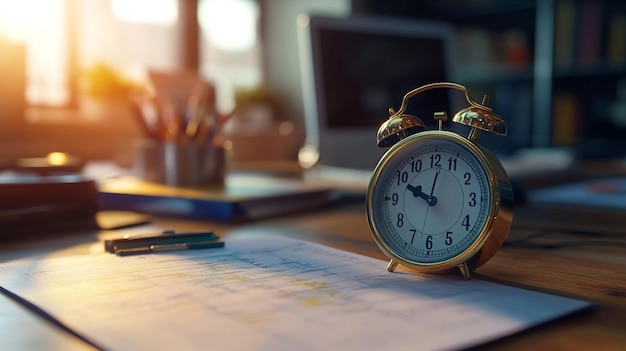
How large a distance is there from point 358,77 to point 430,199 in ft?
3.70

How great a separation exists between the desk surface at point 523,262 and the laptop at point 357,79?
1.57 ft

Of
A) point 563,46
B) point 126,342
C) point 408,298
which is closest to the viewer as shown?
point 126,342

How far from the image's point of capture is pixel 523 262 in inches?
26.8

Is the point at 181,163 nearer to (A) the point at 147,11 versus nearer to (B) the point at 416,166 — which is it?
(B) the point at 416,166

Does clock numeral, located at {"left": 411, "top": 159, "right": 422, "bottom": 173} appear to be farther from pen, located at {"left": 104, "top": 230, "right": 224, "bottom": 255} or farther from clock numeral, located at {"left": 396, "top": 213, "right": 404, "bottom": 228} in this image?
pen, located at {"left": 104, "top": 230, "right": 224, "bottom": 255}

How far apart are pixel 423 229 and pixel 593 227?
0.45 m

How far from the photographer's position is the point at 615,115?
3068 millimetres

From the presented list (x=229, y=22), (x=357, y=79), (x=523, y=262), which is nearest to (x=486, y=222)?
(x=523, y=262)

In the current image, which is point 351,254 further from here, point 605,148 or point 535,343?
point 605,148

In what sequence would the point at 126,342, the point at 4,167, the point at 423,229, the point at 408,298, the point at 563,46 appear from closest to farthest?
the point at 126,342
the point at 408,298
the point at 423,229
the point at 4,167
the point at 563,46

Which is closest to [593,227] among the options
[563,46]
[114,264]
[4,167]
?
[114,264]

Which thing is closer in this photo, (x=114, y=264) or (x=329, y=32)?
(x=114, y=264)

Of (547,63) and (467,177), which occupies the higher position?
(547,63)

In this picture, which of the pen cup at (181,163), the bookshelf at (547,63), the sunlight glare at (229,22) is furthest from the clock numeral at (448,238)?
the sunlight glare at (229,22)
